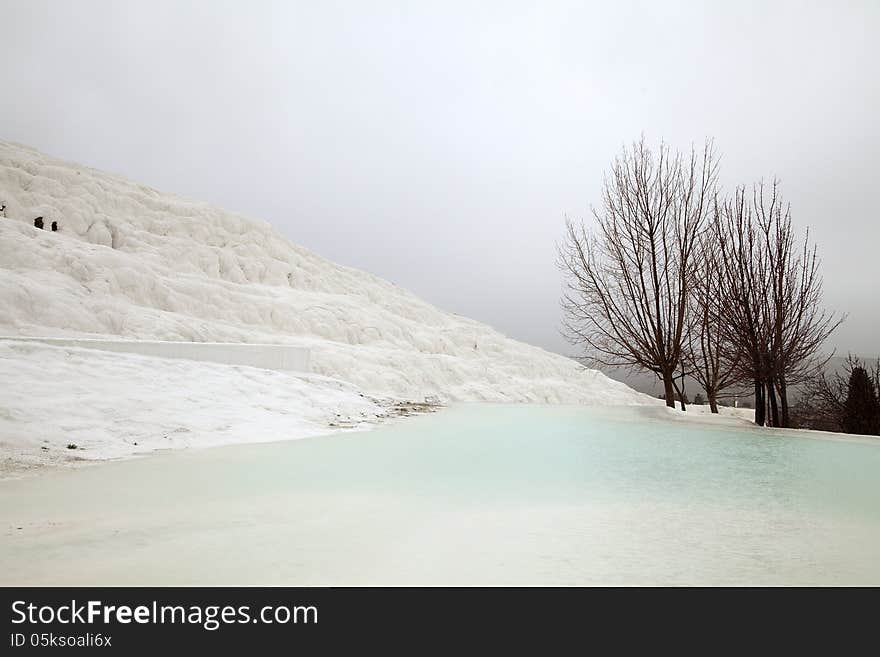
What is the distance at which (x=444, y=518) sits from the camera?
369 centimetres

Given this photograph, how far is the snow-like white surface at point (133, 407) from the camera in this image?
570 centimetres

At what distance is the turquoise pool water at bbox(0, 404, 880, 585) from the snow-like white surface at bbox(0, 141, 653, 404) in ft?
34.5

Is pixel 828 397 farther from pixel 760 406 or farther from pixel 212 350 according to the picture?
pixel 212 350

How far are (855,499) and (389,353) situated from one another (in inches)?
657

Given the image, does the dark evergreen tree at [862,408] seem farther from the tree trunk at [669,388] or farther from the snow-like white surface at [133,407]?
the snow-like white surface at [133,407]

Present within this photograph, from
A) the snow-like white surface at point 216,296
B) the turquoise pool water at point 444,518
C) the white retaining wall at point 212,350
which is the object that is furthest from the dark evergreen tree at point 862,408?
the white retaining wall at point 212,350

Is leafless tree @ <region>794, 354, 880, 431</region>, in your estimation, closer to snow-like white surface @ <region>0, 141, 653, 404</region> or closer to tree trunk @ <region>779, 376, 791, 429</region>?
tree trunk @ <region>779, 376, 791, 429</region>

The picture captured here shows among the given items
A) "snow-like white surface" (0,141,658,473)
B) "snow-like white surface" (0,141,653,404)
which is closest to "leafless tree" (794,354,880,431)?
"snow-like white surface" (0,141,658,473)

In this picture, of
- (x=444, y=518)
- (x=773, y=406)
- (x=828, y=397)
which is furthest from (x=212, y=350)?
(x=828, y=397)

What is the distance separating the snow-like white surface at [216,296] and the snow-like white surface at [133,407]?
20.5 feet

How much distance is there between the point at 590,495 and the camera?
443cm

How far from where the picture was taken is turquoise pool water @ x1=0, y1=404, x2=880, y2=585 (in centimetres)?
273

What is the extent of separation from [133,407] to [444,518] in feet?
16.0
